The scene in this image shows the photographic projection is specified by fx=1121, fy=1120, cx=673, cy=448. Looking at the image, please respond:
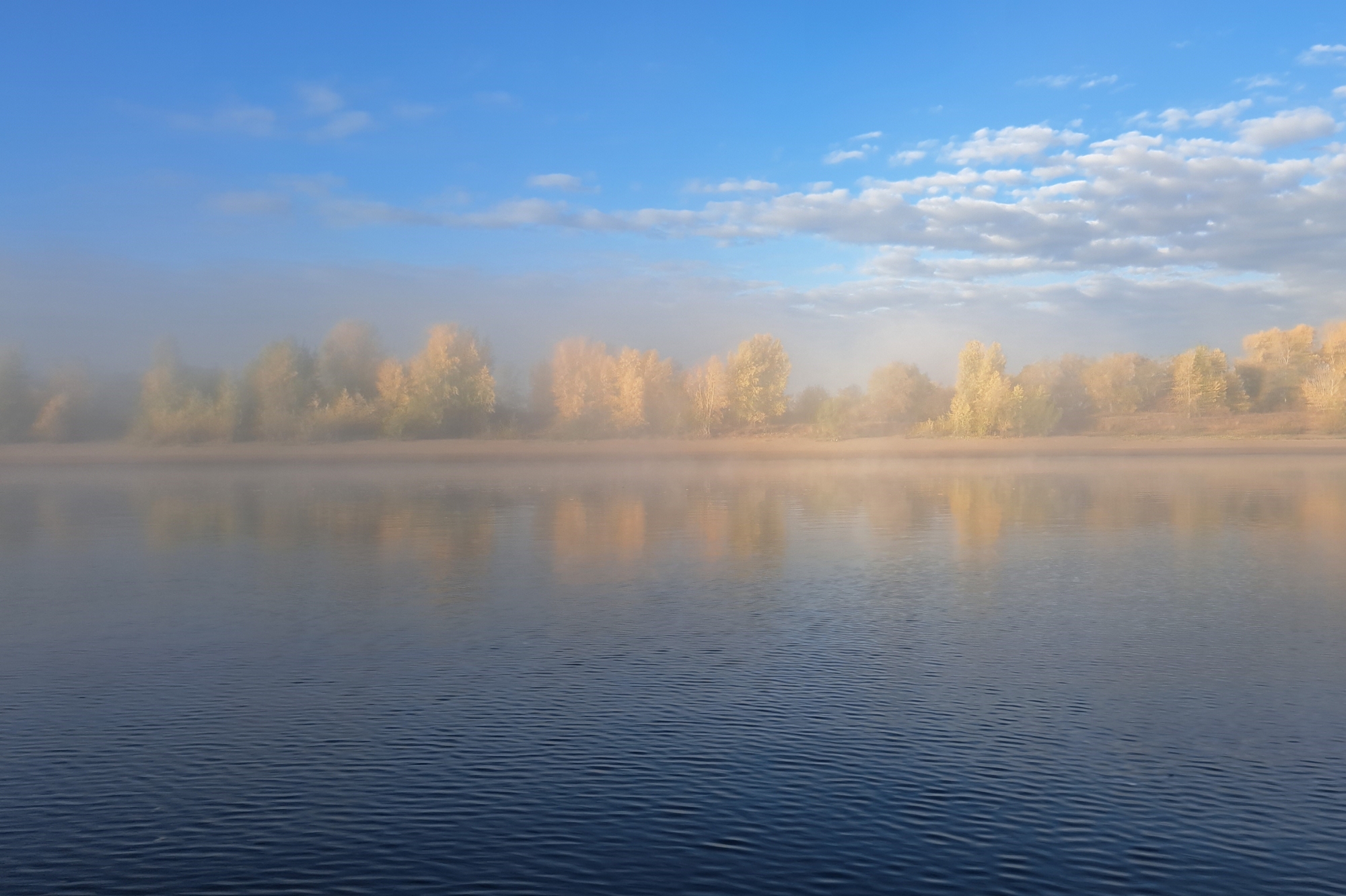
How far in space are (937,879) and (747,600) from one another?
13.8 m

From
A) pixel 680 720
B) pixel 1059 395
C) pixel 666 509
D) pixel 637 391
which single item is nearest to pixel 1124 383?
pixel 1059 395

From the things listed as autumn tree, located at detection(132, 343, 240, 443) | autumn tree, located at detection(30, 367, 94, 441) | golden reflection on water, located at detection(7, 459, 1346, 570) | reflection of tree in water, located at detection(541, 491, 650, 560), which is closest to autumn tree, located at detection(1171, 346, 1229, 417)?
golden reflection on water, located at detection(7, 459, 1346, 570)

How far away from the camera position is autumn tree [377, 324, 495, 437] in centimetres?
10638

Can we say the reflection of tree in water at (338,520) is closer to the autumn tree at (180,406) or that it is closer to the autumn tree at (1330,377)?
the autumn tree at (180,406)

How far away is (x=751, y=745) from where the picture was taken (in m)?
13.3

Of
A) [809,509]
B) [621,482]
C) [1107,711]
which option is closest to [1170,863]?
[1107,711]

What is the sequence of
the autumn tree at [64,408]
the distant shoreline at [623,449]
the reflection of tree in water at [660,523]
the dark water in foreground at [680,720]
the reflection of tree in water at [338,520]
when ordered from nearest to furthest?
the dark water in foreground at [680,720] < the reflection of tree in water at [660,523] < the reflection of tree in water at [338,520] < the distant shoreline at [623,449] < the autumn tree at [64,408]

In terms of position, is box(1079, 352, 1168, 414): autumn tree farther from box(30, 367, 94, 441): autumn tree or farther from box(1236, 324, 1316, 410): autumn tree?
box(30, 367, 94, 441): autumn tree

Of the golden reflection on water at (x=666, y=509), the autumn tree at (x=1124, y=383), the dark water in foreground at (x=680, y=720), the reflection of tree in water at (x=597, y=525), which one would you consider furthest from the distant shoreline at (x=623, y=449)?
the dark water in foreground at (x=680, y=720)

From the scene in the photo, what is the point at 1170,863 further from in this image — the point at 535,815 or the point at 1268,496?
the point at 1268,496

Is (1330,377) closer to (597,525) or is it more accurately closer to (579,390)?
(579,390)

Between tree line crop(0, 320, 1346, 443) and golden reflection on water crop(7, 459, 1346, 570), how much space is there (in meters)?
26.2

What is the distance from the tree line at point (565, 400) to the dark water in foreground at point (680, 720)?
76.6 meters

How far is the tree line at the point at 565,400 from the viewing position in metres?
108
